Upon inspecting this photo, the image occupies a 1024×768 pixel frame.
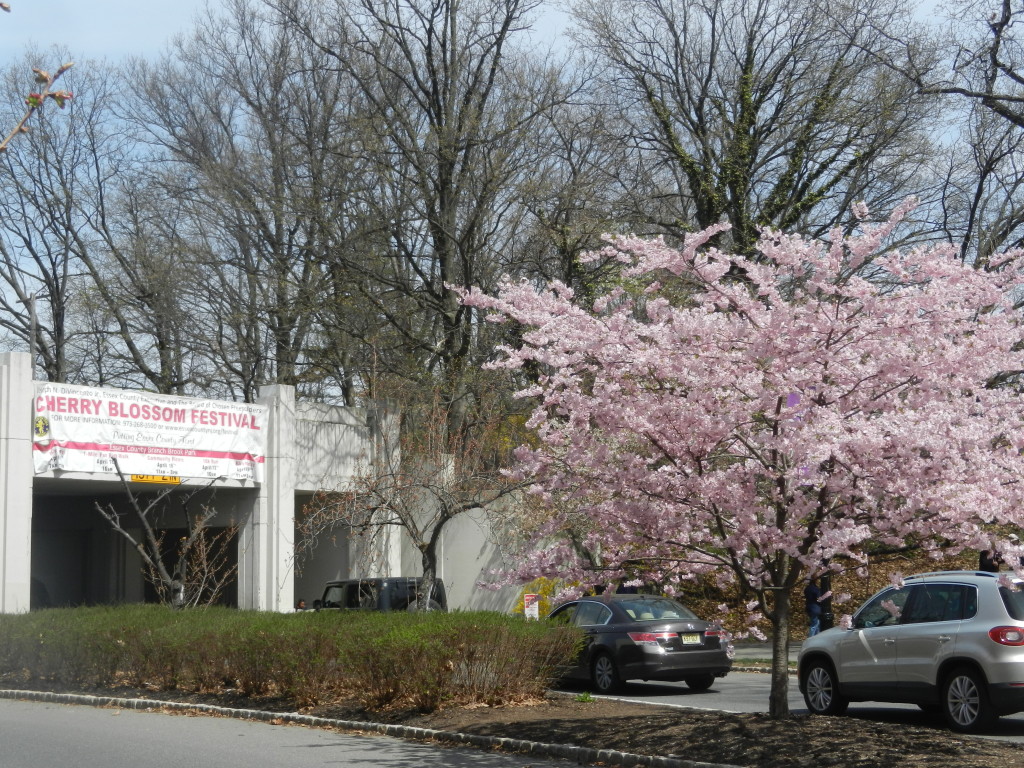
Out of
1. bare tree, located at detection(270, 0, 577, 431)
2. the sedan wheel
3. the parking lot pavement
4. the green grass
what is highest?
bare tree, located at detection(270, 0, 577, 431)

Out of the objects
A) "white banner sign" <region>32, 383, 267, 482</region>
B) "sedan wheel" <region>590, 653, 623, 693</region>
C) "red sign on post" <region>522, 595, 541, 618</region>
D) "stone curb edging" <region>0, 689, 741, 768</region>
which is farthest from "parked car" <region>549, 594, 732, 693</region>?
"white banner sign" <region>32, 383, 267, 482</region>

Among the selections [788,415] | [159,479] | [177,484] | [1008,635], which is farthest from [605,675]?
[159,479]

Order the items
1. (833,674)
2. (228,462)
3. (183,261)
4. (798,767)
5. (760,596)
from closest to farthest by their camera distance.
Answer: (798,767) < (760,596) < (833,674) < (228,462) < (183,261)

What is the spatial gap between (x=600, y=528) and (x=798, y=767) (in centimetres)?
270

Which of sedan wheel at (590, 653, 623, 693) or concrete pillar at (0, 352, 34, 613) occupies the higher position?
concrete pillar at (0, 352, 34, 613)

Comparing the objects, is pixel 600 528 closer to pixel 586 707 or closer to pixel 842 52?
pixel 586 707

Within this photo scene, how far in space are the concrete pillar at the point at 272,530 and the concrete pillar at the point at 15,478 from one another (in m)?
5.19

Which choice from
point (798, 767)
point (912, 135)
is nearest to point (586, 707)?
point (798, 767)

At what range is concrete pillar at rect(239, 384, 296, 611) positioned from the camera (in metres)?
26.1

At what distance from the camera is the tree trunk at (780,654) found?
10.8 metres

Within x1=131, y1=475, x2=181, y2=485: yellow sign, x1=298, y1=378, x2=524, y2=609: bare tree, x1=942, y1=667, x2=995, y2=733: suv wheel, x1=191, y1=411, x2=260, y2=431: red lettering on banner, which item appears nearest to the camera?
x1=942, y1=667, x2=995, y2=733: suv wheel

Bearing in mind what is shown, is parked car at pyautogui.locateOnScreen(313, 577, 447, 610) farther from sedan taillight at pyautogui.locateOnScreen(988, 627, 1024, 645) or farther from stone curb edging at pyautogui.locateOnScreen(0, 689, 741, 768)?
sedan taillight at pyautogui.locateOnScreen(988, 627, 1024, 645)

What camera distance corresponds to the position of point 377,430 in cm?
2795

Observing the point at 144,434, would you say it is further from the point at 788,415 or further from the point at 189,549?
the point at 788,415
